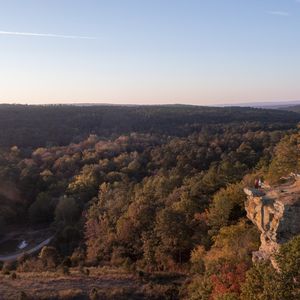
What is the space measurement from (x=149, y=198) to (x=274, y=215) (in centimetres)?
2560

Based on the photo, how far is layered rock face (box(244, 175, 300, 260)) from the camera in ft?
67.6

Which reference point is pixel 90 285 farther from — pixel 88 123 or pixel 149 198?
pixel 88 123

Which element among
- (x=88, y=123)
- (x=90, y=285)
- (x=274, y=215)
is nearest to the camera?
(x=274, y=215)

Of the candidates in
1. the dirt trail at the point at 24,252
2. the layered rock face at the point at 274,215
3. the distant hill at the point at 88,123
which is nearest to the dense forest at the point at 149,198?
the distant hill at the point at 88,123

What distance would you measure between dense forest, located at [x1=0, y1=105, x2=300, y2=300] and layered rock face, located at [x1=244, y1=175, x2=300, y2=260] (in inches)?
93.1

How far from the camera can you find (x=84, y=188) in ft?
232

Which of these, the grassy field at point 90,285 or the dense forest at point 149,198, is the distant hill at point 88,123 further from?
the grassy field at point 90,285

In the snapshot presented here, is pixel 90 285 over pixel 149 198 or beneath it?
beneath

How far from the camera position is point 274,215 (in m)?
21.3

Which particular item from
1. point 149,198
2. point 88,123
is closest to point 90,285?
point 149,198

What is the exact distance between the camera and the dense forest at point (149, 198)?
27.5m

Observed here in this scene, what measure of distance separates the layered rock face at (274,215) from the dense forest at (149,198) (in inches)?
93.1

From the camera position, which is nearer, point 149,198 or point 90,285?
point 90,285

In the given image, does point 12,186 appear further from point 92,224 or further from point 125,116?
point 125,116
